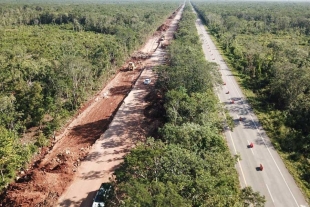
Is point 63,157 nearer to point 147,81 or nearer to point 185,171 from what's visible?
point 185,171

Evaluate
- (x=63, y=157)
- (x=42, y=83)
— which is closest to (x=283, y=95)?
(x=63, y=157)

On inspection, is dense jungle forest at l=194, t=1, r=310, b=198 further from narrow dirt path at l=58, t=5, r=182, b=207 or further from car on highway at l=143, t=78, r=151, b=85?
car on highway at l=143, t=78, r=151, b=85

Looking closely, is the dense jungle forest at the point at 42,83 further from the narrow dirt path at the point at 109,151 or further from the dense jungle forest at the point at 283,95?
the dense jungle forest at the point at 283,95

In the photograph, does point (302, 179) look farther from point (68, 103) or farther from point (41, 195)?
point (68, 103)

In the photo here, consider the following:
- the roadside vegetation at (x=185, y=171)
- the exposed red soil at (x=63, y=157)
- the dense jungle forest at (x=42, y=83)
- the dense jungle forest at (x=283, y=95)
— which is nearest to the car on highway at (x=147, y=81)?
the exposed red soil at (x=63, y=157)

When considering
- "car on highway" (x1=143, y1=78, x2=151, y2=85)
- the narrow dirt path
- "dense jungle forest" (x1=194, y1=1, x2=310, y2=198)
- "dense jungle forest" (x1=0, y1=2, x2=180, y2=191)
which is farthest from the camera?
"car on highway" (x1=143, y1=78, x2=151, y2=85)

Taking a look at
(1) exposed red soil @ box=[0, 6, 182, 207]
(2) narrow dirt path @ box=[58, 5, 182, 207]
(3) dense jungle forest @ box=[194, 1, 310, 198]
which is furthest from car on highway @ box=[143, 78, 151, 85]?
(3) dense jungle forest @ box=[194, 1, 310, 198]
